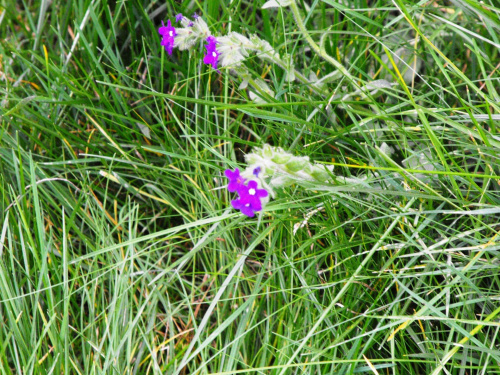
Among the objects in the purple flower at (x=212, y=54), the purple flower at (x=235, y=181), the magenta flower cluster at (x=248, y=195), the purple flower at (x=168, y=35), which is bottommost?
the magenta flower cluster at (x=248, y=195)

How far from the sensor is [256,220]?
1.63 m

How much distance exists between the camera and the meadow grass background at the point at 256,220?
1.37m

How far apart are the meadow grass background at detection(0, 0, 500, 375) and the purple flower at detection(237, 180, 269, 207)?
0.19 m

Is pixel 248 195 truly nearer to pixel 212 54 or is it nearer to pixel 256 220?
pixel 256 220

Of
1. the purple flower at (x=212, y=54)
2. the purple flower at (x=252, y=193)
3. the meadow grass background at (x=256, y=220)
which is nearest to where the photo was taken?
the purple flower at (x=252, y=193)

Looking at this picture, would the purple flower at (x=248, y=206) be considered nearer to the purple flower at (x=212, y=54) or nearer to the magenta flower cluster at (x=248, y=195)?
the magenta flower cluster at (x=248, y=195)

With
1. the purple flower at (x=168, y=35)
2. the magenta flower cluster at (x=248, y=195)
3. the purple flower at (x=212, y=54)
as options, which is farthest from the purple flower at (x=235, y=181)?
the purple flower at (x=168, y=35)

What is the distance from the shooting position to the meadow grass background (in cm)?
137

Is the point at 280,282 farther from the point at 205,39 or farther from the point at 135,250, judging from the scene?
the point at 205,39

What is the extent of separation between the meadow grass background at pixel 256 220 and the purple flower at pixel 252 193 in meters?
0.19

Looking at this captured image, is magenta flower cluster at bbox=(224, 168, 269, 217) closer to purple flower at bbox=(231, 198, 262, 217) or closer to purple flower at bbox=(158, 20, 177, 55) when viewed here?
purple flower at bbox=(231, 198, 262, 217)

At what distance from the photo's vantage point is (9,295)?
1.49 meters

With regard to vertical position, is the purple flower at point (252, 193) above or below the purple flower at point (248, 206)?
above

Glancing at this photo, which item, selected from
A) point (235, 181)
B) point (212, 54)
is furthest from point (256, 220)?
point (212, 54)
